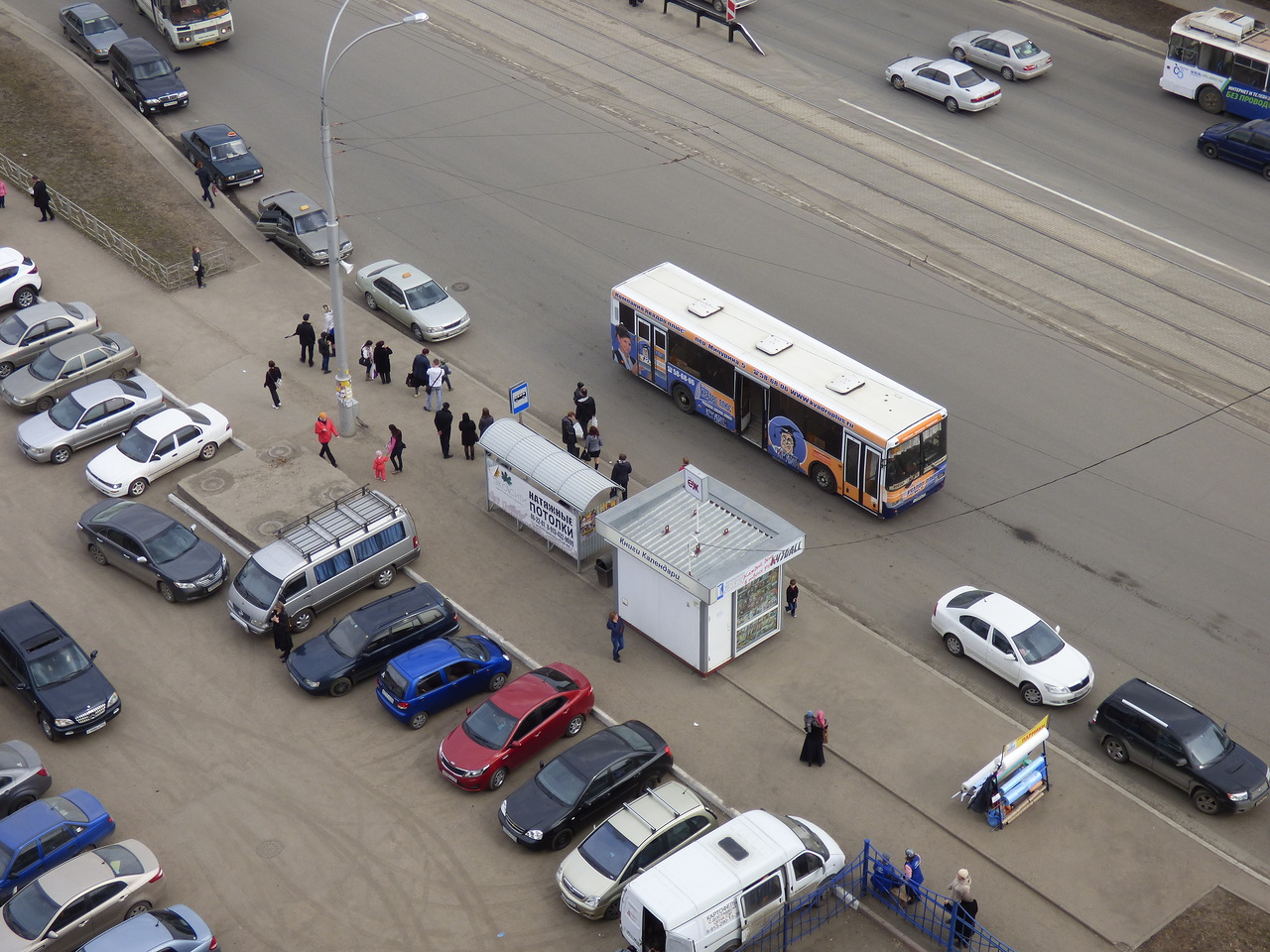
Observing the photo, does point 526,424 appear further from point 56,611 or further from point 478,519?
point 56,611

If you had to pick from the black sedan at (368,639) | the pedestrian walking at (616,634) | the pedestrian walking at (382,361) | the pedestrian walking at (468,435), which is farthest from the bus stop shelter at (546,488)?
the pedestrian walking at (382,361)

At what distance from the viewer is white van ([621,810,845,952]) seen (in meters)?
21.6

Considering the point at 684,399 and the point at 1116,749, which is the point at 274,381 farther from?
the point at 1116,749

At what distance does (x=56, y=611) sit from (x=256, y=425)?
719 cm

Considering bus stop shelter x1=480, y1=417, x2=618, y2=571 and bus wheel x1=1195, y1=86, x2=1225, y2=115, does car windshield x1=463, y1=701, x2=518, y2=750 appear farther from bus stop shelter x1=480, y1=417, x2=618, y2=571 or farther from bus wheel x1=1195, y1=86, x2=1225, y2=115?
bus wheel x1=1195, y1=86, x2=1225, y2=115

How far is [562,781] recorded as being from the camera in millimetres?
24500

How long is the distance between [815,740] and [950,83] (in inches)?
1124

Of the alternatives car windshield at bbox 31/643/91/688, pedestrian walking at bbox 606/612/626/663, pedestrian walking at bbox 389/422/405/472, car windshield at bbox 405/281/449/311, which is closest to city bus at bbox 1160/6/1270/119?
car windshield at bbox 405/281/449/311

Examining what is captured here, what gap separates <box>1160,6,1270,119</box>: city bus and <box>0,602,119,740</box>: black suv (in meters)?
39.1

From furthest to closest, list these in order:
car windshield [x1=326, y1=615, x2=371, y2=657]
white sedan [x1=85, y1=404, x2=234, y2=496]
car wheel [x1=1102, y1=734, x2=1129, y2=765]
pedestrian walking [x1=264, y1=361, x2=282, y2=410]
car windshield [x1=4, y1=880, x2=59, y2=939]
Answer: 1. pedestrian walking [x1=264, y1=361, x2=282, y2=410]
2. white sedan [x1=85, y1=404, x2=234, y2=496]
3. car windshield [x1=326, y1=615, x2=371, y2=657]
4. car wheel [x1=1102, y1=734, x2=1129, y2=765]
5. car windshield [x1=4, y1=880, x2=59, y2=939]

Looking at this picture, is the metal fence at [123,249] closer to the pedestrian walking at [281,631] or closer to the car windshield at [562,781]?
the pedestrian walking at [281,631]

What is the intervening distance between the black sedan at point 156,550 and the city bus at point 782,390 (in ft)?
38.4

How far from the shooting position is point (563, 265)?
40.3 metres

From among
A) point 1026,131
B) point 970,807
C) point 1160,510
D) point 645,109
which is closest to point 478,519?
point 970,807
